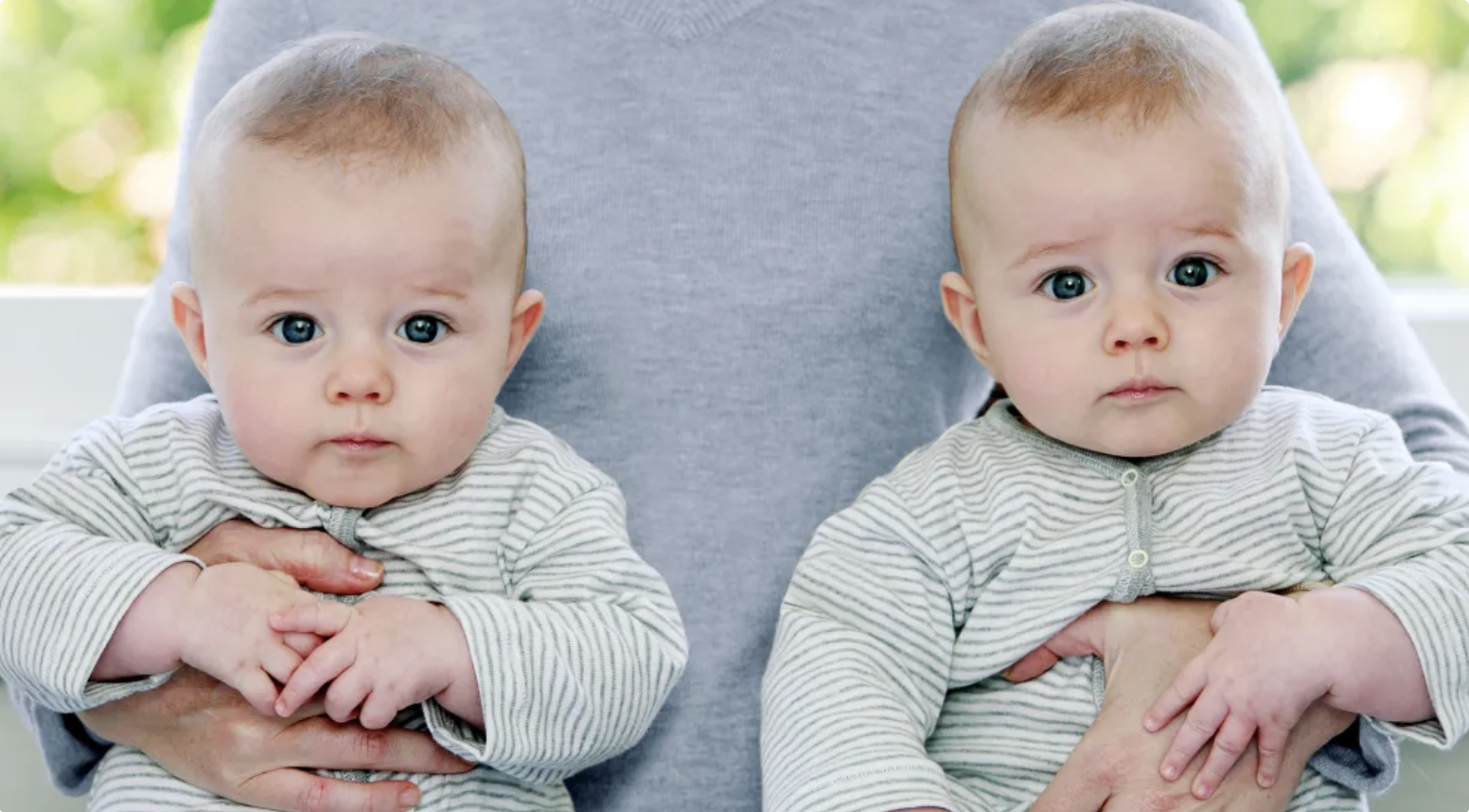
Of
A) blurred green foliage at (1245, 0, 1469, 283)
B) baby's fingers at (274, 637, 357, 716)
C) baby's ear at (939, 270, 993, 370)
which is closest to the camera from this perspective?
baby's fingers at (274, 637, 357, 716)

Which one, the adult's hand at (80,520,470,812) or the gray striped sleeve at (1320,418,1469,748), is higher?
the gray striped sleeve at (1320,418,1469,748)

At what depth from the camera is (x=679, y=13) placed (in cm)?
151

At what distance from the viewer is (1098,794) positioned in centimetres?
118

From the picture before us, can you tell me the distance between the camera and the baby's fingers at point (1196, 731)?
3.83 ft

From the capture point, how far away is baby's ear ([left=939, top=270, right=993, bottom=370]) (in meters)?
1.35

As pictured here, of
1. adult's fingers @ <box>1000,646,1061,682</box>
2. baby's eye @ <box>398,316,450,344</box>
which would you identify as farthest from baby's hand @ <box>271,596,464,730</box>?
adult's fingers @ <box>1000,646,1061,682</box>

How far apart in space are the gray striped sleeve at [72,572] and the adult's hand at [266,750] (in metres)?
0.04

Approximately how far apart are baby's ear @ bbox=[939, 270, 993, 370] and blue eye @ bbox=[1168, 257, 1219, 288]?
0.55 ft

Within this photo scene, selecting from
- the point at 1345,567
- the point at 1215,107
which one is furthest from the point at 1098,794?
the point at 1215,107

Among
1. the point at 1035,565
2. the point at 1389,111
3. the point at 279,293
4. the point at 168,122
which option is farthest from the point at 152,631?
the point at 1389,111

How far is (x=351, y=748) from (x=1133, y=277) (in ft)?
2.33

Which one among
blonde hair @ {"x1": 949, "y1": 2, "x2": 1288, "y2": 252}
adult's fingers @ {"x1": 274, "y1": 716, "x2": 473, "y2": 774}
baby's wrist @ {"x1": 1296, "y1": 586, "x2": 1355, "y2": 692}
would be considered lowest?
adult's fingers @ {"x1": 274, "y1": 716, "x2": 473, "y2": 774}

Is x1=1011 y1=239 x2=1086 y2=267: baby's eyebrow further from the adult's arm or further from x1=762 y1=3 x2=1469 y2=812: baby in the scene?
the adult's arm

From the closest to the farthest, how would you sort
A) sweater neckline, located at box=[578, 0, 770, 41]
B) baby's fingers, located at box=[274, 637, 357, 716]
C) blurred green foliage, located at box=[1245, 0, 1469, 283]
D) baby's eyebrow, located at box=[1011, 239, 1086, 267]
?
baby's fingers, located at box=[274, 637, 357, 716]
baby's eyebrow, located at box=[1011, 239, 1086, 267]
sweater neckline, located at box=[578, 0, 770, 41]
blurred green foliage, located at box=[1245, 0, 1469, 283]
